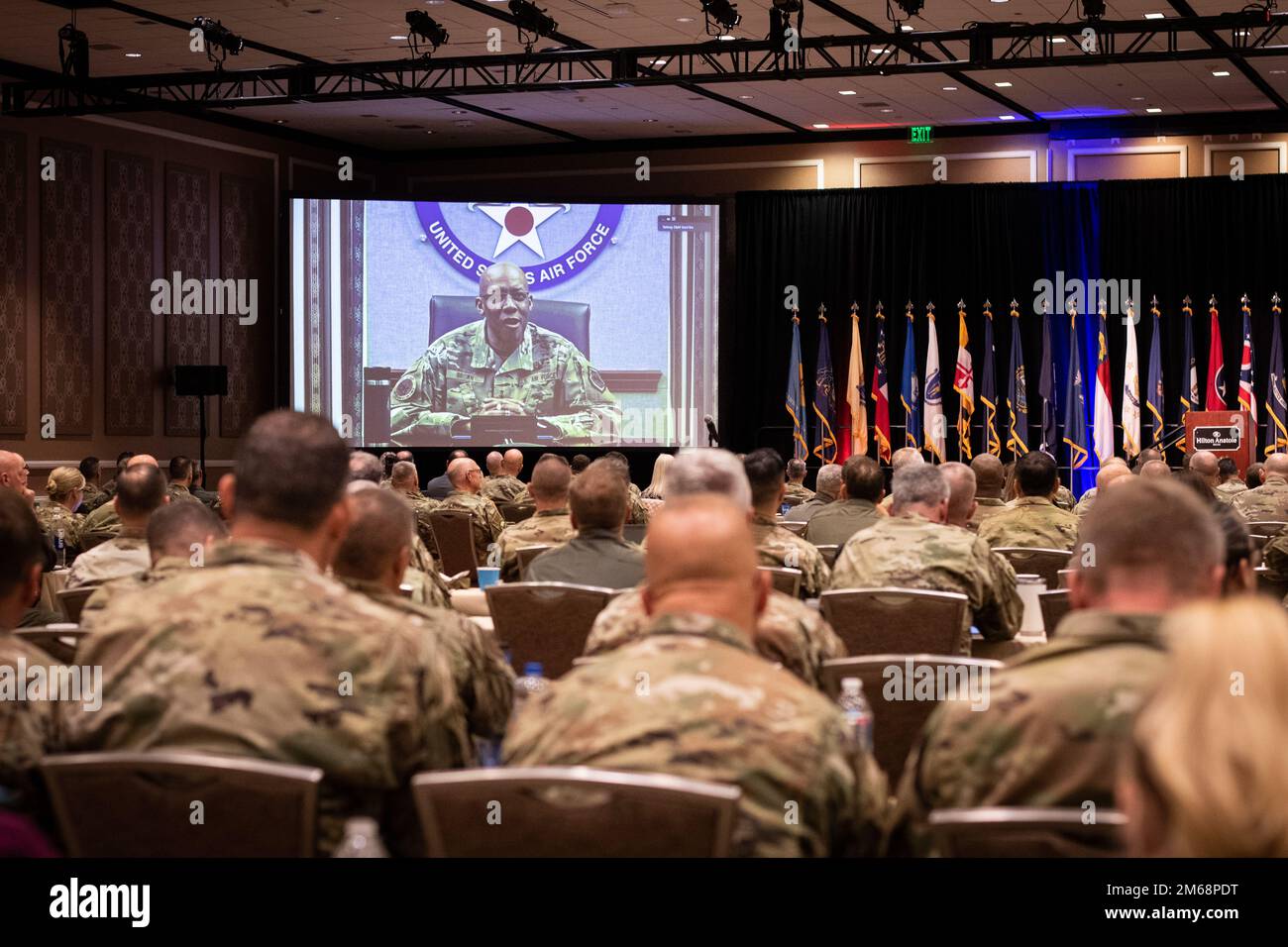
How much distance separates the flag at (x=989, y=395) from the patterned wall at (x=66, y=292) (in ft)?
31.1

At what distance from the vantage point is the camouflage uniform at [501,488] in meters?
11.2

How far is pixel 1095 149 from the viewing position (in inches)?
670

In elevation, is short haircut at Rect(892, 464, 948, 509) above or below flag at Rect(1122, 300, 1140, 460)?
below

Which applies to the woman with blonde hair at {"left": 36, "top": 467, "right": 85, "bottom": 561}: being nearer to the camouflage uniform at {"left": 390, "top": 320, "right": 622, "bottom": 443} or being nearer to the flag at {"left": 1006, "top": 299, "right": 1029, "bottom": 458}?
the camouflage uniform at {"left": 390, "top": 320, "right": 622, "bottom": 443}

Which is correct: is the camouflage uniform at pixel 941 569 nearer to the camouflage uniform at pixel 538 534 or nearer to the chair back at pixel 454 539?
the camouflage uniform at pixel 538 534

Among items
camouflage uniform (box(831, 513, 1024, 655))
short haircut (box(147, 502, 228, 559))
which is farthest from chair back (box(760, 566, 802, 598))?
short haircut (box(147, 502, 228, 559))

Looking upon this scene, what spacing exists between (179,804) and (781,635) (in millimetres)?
1647

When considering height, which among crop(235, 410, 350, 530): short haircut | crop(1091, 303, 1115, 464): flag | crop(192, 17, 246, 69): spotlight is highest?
crop(192, 17, 246, 69): spotlight

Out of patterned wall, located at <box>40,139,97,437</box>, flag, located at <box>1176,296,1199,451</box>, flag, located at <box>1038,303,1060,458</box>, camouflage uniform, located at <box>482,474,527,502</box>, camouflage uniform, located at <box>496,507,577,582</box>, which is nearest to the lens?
camouflage uniform, located at <box>496,507,577,582</box>

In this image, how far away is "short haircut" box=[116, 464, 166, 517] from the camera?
5.42m

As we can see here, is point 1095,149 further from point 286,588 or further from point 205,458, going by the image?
point 286,588

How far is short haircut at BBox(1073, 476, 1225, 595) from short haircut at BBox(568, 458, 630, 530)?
3033 millimetres

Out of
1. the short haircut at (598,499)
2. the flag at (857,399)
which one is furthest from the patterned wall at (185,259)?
the short haircut at (598,499)
